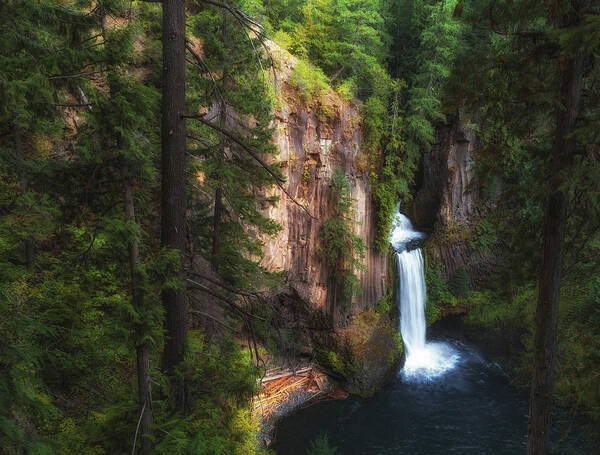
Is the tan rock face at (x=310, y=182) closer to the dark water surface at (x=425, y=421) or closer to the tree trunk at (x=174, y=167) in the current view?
the dark water surface at (x=425, y=421)

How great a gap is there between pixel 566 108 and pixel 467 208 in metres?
17.9

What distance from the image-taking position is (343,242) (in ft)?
48.3

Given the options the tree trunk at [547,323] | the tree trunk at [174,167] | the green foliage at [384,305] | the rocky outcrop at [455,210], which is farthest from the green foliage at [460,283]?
the tree trunk at [174,167]

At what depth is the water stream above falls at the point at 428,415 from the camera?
11.8 m

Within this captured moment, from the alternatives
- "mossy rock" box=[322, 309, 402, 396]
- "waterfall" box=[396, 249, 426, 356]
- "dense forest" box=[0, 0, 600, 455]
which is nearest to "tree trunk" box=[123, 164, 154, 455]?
"dense forest" box=[0, 0, 600, 455]

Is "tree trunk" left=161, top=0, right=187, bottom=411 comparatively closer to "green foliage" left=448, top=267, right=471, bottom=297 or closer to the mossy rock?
the mossy rock

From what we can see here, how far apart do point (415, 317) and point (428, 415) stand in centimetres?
597

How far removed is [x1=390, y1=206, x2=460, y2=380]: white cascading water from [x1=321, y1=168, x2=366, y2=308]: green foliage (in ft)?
13.7

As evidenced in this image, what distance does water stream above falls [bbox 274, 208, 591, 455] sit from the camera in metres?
11.8

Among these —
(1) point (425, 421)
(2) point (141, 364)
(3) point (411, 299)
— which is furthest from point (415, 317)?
(2) point (141, 364)

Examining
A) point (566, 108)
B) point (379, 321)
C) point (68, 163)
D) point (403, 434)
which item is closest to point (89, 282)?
point (68, 163)

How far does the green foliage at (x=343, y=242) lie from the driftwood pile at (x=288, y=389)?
356 centimetres

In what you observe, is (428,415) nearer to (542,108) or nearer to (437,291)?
(437,291)

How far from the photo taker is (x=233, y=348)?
15.3 ft
